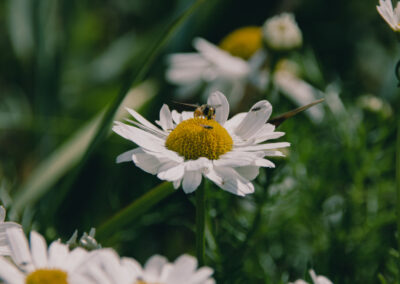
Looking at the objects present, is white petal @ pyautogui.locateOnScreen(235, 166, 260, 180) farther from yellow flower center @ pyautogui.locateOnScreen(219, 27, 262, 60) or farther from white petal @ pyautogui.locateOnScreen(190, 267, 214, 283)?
yellow flower center @ pyautogui.locateOnScreen(219, 27, 262, 60)

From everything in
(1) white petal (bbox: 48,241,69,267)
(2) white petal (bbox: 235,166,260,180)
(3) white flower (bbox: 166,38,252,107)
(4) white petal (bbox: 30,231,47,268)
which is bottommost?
(3) white flower (bbox: 166,38,252,107)

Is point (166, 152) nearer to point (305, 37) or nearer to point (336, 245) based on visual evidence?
point (336, 245)

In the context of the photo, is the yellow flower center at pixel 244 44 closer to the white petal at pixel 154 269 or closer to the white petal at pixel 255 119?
the white petal at pixel 255 119

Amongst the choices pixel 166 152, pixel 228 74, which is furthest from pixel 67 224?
pixel 166 152

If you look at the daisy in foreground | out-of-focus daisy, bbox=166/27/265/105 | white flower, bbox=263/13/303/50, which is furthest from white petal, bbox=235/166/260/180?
out-of-focus daisy, bbox=166/27/265/105

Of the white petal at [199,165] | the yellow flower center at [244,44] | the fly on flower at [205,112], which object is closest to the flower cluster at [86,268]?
the white petal at [199,165]

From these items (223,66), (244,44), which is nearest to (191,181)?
(223,66)

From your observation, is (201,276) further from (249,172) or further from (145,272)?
(249,172)
